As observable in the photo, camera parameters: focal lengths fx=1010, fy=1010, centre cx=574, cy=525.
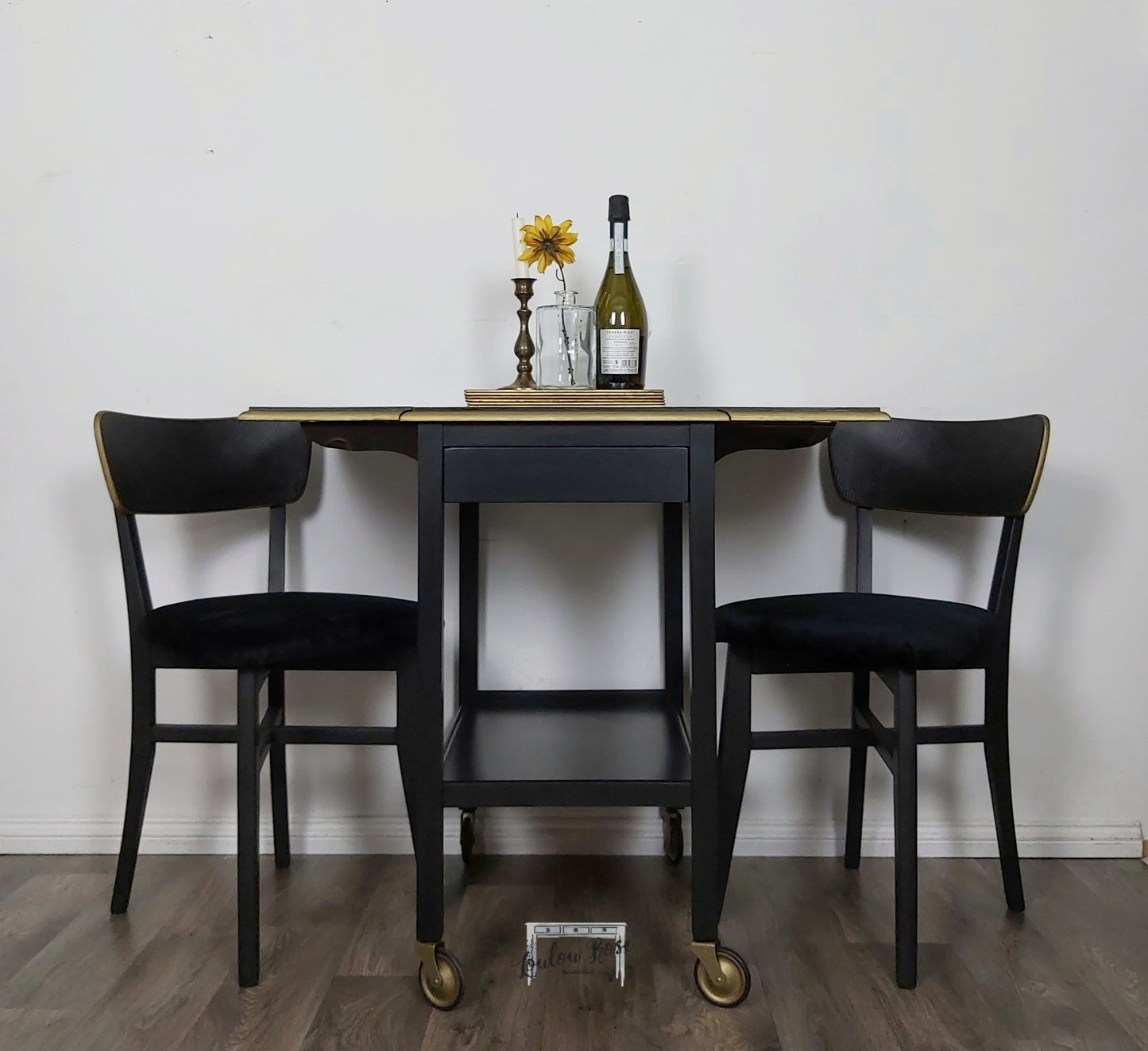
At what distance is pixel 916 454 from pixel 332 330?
112cm

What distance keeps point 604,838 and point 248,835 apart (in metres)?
0.75

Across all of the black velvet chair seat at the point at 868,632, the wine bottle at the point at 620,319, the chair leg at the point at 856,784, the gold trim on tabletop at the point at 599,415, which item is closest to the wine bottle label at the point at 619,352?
the wine bottle at the point at 620,319

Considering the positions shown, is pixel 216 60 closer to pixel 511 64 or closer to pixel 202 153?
pixel 202 153

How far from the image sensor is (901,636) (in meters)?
1.46

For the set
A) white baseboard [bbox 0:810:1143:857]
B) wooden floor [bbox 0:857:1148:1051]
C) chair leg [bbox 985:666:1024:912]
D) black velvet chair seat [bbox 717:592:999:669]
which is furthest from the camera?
white baseboard [bbox 0:810:1143:857]

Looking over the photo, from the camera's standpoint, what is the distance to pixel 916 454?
5.82ft

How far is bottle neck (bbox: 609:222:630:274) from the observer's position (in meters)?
1.70

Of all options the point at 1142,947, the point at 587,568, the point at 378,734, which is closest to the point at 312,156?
the point at 587,568

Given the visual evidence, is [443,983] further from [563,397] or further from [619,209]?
[619,209]

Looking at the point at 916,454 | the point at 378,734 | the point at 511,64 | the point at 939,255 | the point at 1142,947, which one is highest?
the point at 511,64

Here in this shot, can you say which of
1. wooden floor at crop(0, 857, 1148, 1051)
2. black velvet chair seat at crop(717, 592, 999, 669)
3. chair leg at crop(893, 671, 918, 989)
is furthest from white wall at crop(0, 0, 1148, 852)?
chair leg at crop(893, 671, 918, 989)

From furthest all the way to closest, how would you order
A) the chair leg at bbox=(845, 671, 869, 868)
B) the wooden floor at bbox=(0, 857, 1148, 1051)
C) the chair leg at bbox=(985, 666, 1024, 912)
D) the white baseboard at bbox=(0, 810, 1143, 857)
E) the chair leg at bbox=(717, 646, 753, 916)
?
the white baseboard at bbox=(0, 810, 1143, 857) < the chair leg at bbox=(845, 671, 869, 868) < the chair leg at bbox=(985, 666, 1024, 912) < the chair leg at bbox=(717, 646, 753, 916) < the wooden floor at bbox=(0, 857, 1148, 1051)

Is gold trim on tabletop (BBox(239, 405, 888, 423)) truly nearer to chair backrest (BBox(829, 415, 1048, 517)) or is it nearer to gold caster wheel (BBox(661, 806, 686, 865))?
chair backrest (BBox(829, 415, 1048, 517))

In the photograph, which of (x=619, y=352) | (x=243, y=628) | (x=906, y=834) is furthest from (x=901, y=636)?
(x=243, y=628)
